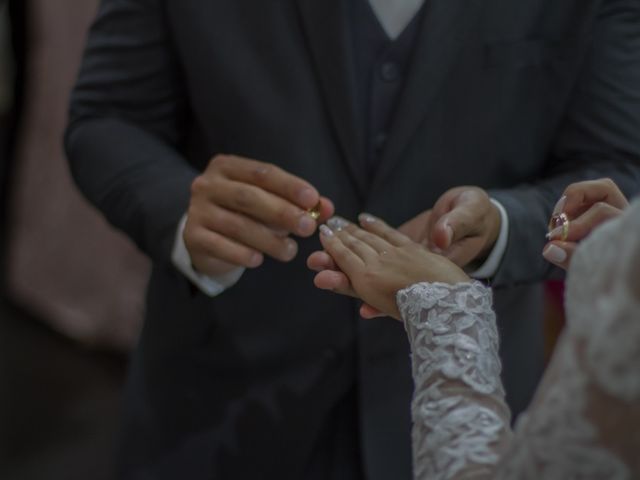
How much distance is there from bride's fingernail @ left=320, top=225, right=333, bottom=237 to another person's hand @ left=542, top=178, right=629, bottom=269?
0.55 feet

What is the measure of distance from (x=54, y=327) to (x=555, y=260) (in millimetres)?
1714

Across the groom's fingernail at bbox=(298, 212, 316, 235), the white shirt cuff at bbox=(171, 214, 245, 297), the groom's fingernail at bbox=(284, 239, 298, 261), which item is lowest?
the white shirt cuff at bbox=(171, 214, 245, 297)

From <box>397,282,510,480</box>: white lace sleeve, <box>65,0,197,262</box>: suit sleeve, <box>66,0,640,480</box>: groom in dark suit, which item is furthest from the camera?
<box>65,0,197,262</box>: suit sleeve

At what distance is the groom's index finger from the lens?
30.4 inches

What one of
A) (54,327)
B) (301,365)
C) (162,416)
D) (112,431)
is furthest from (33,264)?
(301,365)

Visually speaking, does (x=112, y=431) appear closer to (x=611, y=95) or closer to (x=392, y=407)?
(x=392, y=407)

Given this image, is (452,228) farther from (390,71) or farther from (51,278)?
(51,278)

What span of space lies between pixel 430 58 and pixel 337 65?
0.08 meters

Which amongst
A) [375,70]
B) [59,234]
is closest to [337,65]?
[375,70]

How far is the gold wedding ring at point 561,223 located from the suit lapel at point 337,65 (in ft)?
0.79

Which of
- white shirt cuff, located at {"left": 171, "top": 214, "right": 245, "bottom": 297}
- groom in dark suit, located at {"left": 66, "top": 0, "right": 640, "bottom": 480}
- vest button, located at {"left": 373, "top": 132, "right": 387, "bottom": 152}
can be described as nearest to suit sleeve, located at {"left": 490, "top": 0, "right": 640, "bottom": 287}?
groom in dark suit, located at {"left": 66, "top": 0, "right": 640, "bottom": 480}

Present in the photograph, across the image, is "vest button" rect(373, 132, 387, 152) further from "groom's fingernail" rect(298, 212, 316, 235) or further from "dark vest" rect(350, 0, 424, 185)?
"groom's fingernail" rect(298, 212, 316, 235)

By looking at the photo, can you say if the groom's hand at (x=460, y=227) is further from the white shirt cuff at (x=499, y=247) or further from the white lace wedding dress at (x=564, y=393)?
the white lace wedding dress at (x=564, y=393)

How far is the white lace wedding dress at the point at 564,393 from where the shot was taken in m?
0.45
